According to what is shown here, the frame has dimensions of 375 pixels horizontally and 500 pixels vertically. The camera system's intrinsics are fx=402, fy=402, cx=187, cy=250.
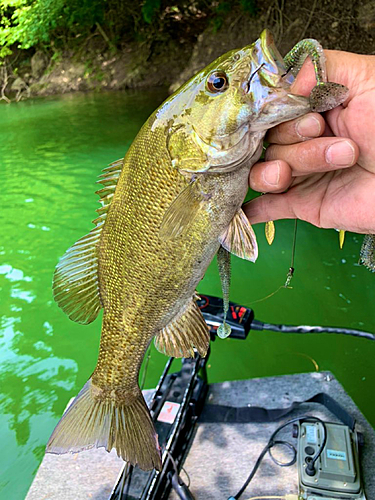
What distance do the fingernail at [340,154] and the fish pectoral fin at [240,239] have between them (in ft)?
1.05

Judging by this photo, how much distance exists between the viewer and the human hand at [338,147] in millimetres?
1215

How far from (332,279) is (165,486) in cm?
313

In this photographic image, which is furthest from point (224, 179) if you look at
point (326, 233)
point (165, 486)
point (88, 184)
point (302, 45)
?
point (88, 184)

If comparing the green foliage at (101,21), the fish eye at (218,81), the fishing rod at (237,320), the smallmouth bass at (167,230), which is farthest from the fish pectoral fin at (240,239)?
the green foliage at (101,21)

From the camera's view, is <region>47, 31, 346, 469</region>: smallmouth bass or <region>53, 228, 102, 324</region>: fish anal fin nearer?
<region>47, 31, 346, 469</region>: smallmouth bass

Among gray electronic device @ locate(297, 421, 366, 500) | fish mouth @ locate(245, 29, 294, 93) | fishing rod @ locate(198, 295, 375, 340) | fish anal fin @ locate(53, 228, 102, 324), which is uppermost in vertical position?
fish mouth @ locate(245, 29, 294, 93)

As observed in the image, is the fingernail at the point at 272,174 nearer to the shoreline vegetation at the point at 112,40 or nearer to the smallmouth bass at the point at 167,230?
the smallmouth bass at the point at 167,230

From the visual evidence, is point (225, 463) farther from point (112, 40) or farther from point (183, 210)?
point (112, 40)

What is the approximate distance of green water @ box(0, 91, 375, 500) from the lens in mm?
3400

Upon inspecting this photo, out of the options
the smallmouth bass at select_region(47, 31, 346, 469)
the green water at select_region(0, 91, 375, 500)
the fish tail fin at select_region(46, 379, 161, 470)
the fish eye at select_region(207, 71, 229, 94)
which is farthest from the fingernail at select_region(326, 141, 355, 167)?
the green water at select_region(0, 91, 375, 500)

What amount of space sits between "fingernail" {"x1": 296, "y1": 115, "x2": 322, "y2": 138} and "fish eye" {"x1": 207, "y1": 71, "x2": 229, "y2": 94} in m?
0.25

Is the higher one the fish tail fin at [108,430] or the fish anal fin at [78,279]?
the fish anal fin at [78,279]

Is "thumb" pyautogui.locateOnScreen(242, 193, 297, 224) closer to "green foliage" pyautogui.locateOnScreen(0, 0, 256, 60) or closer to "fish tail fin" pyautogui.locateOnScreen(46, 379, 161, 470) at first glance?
"fish tail fin" pyautogui.locateOnScreen(46, 379, 161, 470)

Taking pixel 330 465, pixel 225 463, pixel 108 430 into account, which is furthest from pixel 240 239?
pixel 225 463
